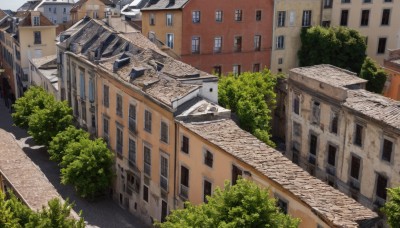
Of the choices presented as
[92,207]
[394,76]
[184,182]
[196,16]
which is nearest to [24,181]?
[92,207]

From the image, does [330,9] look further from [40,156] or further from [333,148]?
[40,156]

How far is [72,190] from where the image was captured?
5594 centimetres

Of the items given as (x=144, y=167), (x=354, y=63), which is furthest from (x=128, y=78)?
(x=354, y=63)

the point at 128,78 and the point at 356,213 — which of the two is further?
the point at 128,78

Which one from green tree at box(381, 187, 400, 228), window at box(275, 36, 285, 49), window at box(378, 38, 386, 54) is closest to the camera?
green tree at box(381, 187, 400, 228)

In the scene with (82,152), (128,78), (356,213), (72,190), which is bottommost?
(72,190)

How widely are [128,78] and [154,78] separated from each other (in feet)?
9.00

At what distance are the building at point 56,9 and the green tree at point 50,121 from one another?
190 feet

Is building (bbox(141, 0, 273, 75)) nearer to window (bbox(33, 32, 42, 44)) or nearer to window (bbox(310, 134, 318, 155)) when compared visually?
window (bbox(33, 32, 42, 44))

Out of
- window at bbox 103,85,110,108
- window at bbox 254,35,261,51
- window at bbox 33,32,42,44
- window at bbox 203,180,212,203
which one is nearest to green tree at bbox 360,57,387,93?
window at bbox 254,35,261,51

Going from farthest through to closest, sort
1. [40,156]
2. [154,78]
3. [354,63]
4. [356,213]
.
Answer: [354,63]
[40,156]
[154,78]
[356,213]

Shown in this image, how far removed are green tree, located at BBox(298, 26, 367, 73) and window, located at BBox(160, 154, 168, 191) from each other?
36.2 m

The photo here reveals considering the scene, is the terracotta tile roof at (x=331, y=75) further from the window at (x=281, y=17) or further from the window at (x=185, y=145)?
the window at (x=281, y=17)

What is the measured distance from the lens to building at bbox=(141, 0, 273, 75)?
68812 mm
